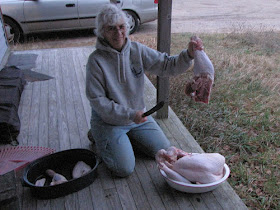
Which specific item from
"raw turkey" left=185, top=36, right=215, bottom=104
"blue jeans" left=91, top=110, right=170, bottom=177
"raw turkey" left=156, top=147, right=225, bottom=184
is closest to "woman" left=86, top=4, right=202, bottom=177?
"blue jeans" left=91, top=110, right=170, bottom=177

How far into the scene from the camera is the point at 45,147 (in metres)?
2.86

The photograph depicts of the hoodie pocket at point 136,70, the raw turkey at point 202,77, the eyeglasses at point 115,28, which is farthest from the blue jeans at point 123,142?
the eyeglasses at point 115,28

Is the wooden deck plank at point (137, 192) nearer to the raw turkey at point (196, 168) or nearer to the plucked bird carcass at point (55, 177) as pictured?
the raw turkey at point (196, 168)

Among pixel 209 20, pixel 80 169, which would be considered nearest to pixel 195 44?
pixel 80 169

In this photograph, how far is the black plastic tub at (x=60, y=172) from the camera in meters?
2.17

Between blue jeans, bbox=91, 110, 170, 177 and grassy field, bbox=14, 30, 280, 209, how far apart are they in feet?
2.88

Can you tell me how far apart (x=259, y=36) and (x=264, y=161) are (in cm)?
444

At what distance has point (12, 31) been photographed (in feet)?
23.4

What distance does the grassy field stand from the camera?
2.81 metres

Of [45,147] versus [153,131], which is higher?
[153,131]

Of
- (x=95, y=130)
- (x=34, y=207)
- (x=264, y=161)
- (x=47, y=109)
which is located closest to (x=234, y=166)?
(x=264, y=161)

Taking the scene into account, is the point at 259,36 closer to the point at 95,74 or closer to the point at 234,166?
the point at 234,166

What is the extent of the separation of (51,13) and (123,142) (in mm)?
5586

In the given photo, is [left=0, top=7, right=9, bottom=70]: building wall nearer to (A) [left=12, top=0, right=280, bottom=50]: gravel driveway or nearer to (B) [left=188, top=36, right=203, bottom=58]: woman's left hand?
(A) [left=12, top=0, right=280, bottom=50]: gravel driveway
